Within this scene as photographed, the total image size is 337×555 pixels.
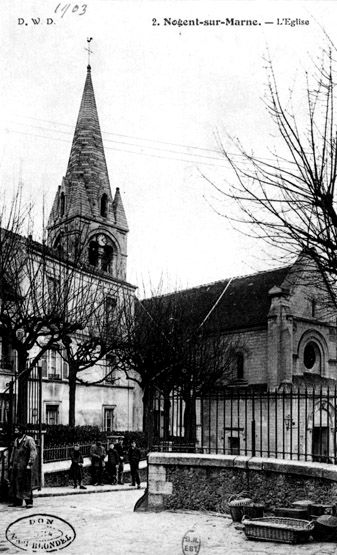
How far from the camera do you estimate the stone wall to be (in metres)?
9.84

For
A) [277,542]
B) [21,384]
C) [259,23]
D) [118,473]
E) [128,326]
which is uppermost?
[259,23]

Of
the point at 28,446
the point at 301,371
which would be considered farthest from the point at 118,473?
the point at 301,371

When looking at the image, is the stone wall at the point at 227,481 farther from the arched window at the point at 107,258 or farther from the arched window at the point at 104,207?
the arched window at the point at 104,207

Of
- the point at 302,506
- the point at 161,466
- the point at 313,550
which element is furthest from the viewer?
the point at 161,466

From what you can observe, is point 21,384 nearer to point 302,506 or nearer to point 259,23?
point 302,506

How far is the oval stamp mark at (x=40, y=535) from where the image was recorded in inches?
330

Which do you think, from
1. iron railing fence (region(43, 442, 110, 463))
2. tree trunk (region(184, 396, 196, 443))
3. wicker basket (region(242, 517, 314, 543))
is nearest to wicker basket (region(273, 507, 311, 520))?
wicker basket (region(242, 517, 314, 543))

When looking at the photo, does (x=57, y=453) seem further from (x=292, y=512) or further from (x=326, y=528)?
(x=326, y=528)

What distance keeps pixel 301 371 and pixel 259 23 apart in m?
26.8

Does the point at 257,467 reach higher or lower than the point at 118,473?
higher

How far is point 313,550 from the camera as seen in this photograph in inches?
323

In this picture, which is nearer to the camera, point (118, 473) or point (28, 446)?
point (28, 446)

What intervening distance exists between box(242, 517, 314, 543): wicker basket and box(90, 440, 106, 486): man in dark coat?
10108 millimetres

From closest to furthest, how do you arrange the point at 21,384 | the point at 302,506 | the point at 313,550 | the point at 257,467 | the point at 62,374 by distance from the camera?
the point at 313,550, the point at 302,506, the point at 257,467, the point at 21,384, the point at 62,374
